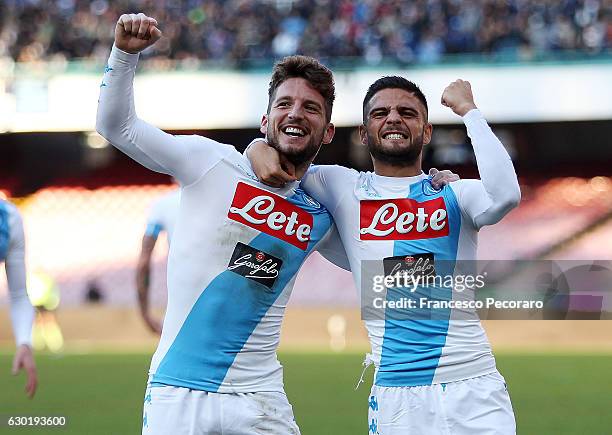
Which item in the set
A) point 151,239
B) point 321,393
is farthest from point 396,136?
point 321,393

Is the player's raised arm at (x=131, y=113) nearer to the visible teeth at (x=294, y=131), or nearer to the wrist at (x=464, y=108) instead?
the visible teeth at (x=294, y=131)

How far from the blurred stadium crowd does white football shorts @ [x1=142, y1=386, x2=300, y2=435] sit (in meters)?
19.0

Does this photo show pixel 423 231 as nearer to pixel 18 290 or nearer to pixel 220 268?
pixel 220 268

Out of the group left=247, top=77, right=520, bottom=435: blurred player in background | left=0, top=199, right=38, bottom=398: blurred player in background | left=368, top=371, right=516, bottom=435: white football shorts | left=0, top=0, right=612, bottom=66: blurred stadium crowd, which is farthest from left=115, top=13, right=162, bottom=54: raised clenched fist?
left=0, top=0, right=612, bottom=66: blurred stadium crowd

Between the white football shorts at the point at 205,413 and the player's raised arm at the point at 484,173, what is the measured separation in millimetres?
1323

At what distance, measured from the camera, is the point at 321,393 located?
1281 cm

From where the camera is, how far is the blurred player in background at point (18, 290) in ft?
19.2

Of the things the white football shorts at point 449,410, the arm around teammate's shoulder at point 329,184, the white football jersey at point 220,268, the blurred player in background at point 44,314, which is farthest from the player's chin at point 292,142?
the blurred player in background at point 44,314

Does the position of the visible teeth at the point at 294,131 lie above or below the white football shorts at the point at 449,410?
above

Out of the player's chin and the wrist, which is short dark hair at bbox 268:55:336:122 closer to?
the player's chin

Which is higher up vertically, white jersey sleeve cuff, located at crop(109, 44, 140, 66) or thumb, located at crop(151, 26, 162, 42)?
thumb, located at crop(151, 26, 162, 42)

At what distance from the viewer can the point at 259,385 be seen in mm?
4355

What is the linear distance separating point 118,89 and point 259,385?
1.35 m

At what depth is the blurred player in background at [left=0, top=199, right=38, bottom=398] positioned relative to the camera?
230 inches
